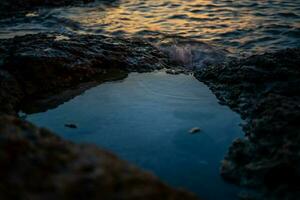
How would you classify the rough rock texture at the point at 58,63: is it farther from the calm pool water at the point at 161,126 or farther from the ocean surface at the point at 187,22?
the ocean surface at the point at 187,22

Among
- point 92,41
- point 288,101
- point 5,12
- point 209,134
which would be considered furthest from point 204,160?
point 5,12

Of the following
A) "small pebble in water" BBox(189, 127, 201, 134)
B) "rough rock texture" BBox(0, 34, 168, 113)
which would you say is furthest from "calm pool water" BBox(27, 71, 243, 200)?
"rough rock texture" BBox(0, 34, 168, 113)

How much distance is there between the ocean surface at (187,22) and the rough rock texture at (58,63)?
6.43ft

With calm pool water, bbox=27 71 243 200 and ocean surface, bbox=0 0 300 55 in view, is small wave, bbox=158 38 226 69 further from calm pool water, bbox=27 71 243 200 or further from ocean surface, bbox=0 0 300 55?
calm pool water, bbox=27 71 243 200

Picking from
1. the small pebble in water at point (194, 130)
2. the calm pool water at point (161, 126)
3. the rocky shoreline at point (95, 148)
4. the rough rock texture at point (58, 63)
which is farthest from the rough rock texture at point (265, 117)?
the rough rock texture at point (58, 63)

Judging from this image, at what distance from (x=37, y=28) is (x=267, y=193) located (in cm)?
701

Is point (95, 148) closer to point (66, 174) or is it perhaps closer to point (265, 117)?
point (66, 174)

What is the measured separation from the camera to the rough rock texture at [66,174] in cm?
159

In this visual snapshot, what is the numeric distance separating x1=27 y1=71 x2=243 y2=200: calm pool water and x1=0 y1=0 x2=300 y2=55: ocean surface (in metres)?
2.83

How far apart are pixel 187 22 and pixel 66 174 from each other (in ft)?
23.1

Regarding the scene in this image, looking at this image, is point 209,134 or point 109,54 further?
point 109,54

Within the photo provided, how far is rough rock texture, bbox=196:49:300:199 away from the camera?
253 cm

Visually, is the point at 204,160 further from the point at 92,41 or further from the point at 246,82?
the point at 92,41

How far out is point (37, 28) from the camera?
8391 millimetres
